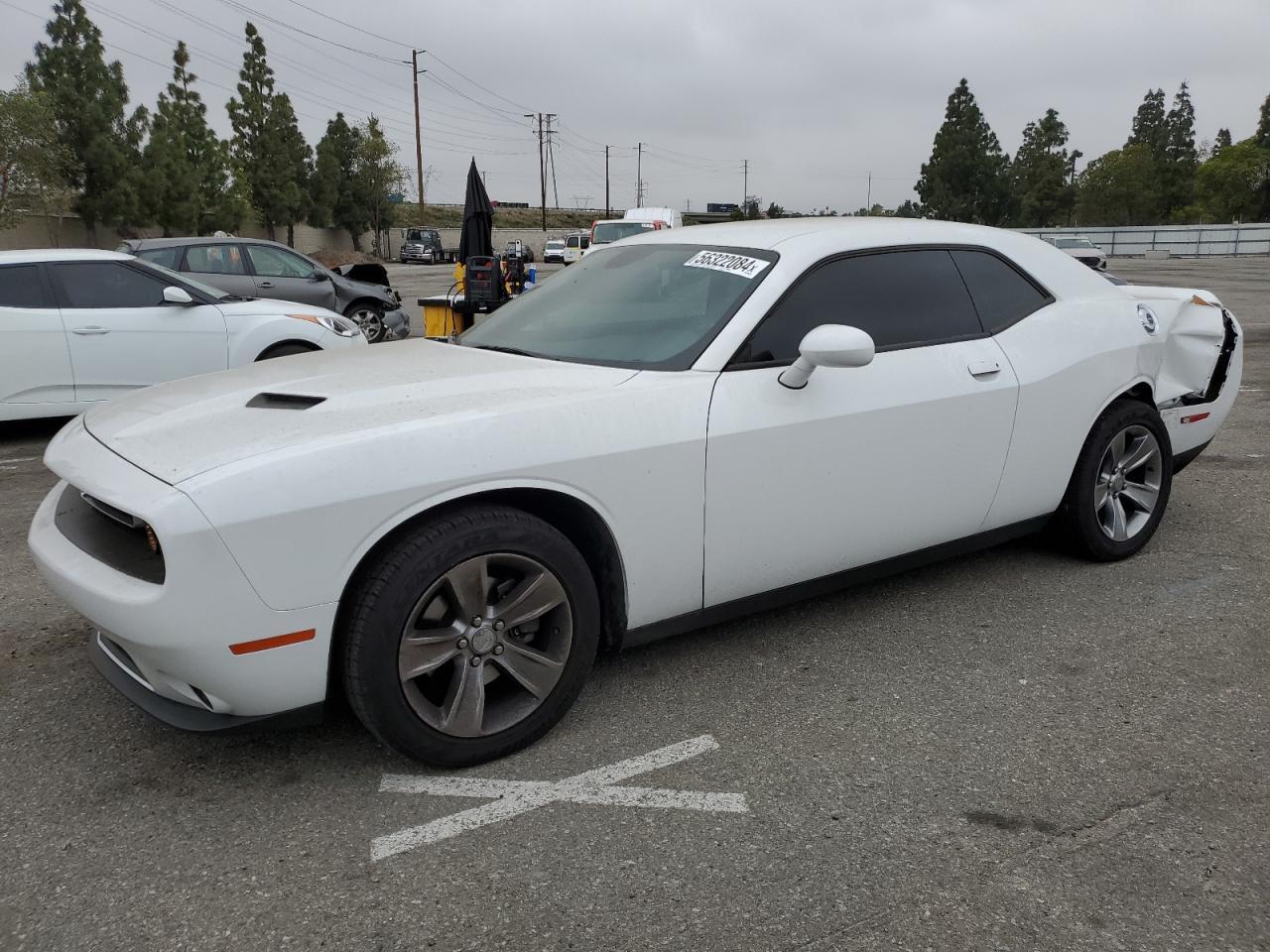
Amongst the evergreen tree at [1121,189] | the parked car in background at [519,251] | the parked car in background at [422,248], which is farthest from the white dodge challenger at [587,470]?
the evergreen tree at [1121,189]

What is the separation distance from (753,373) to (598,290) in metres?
0.91

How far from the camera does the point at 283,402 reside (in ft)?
9.14

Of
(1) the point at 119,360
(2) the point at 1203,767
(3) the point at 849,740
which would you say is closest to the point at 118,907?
(3) the point at 849,740

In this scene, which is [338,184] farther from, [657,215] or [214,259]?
[214,259]

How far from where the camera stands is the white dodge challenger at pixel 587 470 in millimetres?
2363

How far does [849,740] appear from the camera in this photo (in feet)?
9.34

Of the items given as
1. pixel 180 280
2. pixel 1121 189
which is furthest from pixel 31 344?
pixel 1121 189

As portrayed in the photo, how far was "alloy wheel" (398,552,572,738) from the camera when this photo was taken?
8.34ft

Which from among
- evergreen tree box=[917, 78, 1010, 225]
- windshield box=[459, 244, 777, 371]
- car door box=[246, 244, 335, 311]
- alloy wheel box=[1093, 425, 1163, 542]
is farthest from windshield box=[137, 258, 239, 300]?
evergreen tree box=[917, 78, 1010, 225]

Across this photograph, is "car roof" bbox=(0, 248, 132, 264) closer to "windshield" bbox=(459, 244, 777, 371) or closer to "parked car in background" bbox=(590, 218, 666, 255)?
"windshield" bbox=(459, 244, 777, 371)

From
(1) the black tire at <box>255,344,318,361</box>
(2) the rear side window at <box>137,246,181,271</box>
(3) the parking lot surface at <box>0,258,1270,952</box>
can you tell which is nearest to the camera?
(3) the parking lot surface at <box>0,258,1270,952</box>

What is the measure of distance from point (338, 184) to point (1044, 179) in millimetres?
59038

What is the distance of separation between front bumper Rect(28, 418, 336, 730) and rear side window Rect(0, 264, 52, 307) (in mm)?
5314

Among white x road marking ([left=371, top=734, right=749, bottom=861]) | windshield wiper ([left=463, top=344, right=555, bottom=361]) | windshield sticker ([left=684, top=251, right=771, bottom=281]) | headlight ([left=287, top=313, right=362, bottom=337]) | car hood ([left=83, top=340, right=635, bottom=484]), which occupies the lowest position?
white x road marking ([left=371, top=734, right=749, bottom=861])
